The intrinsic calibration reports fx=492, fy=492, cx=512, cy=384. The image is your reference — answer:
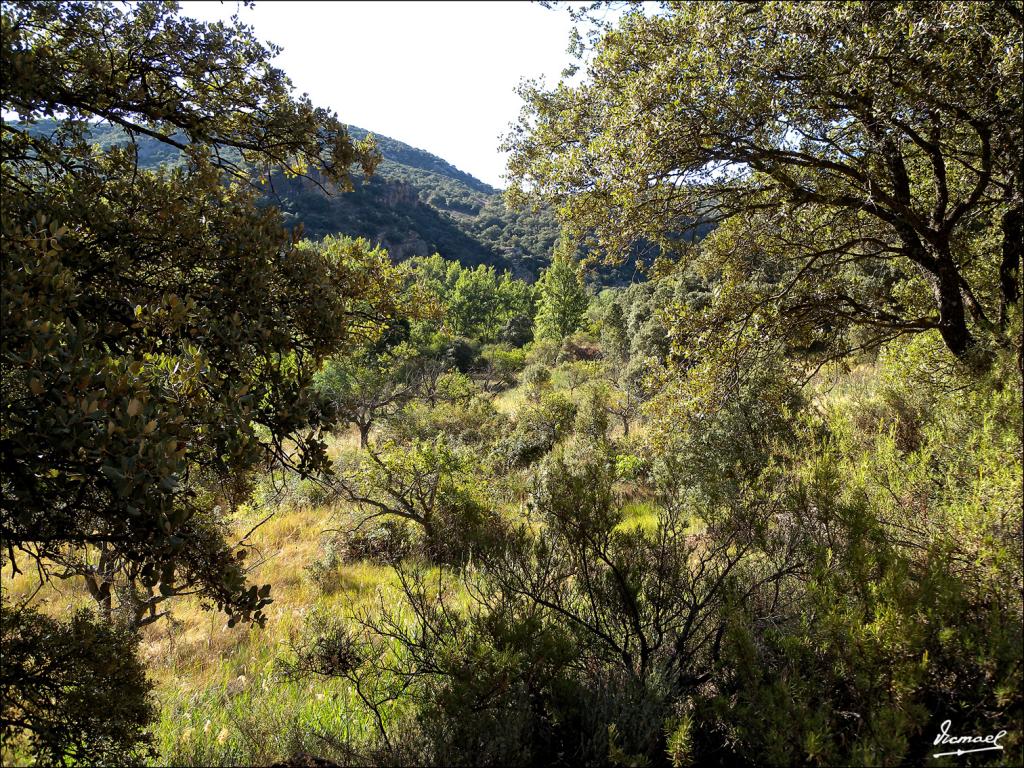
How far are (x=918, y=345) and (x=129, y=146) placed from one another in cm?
742

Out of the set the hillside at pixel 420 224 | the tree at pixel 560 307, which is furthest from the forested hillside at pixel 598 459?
the hillside at pixel 420 224

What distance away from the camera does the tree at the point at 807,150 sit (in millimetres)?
3336

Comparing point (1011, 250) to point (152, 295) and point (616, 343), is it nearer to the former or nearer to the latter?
point (152, 295)

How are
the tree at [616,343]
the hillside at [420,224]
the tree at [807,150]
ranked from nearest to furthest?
the tree at [807,150], the tree at [616,343], the hillside at [420,224]

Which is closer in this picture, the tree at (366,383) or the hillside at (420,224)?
the tree at (366,383)

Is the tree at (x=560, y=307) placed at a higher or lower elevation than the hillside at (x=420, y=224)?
lower

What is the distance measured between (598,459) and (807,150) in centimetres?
350

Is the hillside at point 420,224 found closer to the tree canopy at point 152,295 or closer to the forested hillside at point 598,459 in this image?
the forested hillside at point 598,459

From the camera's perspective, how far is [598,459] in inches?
176

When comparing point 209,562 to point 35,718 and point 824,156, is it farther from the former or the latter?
point 824,156

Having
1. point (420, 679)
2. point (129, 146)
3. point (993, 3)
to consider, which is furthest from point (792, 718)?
point (129, 146)

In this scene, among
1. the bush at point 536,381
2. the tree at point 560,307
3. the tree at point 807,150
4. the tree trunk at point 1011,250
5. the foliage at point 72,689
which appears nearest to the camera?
the foliage at point 72,689

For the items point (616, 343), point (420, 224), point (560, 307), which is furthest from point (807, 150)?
point (420, 224)

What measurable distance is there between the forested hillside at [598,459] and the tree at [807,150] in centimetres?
3
